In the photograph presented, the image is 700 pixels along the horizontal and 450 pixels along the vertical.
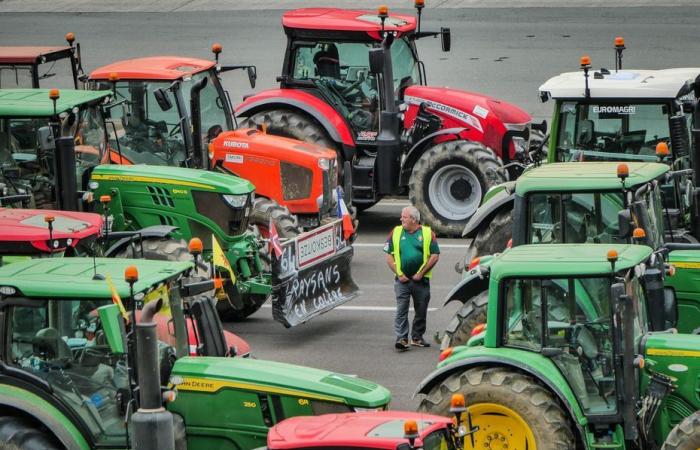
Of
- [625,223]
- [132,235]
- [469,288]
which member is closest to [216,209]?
[132,235]

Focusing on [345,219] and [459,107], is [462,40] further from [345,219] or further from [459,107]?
[345,219]

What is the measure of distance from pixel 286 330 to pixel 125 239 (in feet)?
7.61

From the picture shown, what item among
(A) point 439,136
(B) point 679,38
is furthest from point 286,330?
(B) point 679,38

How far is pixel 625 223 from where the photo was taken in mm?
13664

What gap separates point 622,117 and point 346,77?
18.5ft

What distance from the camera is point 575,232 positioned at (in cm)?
1488

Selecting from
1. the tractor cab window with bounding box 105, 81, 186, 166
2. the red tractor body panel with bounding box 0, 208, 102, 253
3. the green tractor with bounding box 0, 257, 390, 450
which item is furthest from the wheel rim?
the green tractor with bounding box 0, 257, 390, 450

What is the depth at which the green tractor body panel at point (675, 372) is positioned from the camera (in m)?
12.2

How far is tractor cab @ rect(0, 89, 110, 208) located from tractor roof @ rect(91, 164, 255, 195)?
238 mm

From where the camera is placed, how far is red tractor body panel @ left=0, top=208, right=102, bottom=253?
49.6 feet

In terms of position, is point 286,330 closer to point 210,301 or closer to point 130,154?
point 130,154

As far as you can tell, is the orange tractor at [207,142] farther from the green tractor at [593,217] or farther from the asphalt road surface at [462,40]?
the green tractor at [593,217]

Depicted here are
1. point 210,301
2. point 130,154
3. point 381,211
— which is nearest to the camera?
point 210,301

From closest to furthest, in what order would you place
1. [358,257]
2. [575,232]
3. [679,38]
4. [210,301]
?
[210,301], [575,232], [358,257], [679,38]
